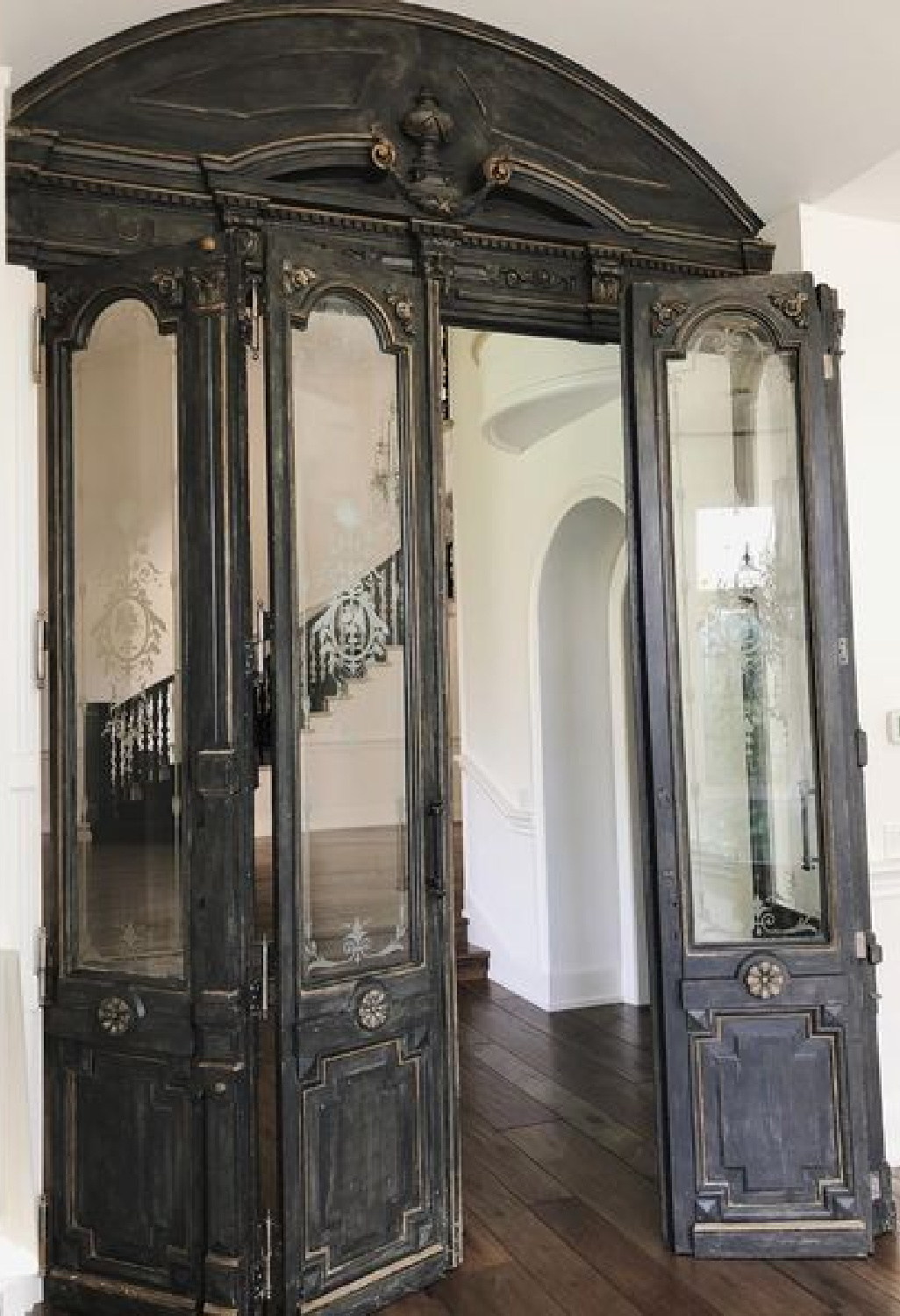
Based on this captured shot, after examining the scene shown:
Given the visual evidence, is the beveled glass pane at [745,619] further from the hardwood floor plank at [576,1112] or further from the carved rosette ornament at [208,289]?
the carved rosette ornament at [208,289]

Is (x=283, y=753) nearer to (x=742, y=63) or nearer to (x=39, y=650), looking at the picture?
(x=39, y=650)

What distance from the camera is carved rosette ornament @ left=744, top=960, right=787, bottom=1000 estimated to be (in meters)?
3.14

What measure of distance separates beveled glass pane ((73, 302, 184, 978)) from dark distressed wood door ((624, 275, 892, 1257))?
1.30 meters

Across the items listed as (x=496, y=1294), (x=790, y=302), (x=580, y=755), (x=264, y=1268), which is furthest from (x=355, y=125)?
(x=580, y=755)

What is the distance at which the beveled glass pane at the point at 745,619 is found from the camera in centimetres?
329

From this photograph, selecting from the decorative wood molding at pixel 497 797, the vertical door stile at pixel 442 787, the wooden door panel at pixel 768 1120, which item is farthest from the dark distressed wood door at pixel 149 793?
the decorative wood molding at pixel 497 797

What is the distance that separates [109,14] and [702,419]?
190cm

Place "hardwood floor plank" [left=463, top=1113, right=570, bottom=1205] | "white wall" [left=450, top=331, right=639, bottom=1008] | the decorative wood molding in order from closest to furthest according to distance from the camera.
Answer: "hardwood floor plank" [left=463, top=1113, right=570, bottom=1205], "white wall" [left=450, top=331, right=639, bottom=1008], the decorative wood molding

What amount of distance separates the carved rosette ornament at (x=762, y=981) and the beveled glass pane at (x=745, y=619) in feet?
0.49

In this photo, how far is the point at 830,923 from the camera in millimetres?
3199

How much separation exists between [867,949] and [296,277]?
2.39m

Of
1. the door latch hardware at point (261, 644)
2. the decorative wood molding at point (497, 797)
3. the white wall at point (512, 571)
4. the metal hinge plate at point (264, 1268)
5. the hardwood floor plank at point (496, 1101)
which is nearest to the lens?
the metal hinge plate at point (264, 1268)

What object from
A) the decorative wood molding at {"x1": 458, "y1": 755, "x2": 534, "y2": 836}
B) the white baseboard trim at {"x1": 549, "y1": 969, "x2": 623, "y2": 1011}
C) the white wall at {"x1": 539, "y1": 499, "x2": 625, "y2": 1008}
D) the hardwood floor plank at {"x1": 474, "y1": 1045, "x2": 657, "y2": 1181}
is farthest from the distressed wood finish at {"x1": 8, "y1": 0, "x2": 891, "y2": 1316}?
the decorative wood molding at {"x1": 458, "y1": 755, "x2": 534, "y2": 836}

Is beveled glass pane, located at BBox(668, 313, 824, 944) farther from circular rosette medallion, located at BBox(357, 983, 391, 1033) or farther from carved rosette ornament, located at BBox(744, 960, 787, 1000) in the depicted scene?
circular rosette medallion, located at BBox(357, 983, 391, 1033)
